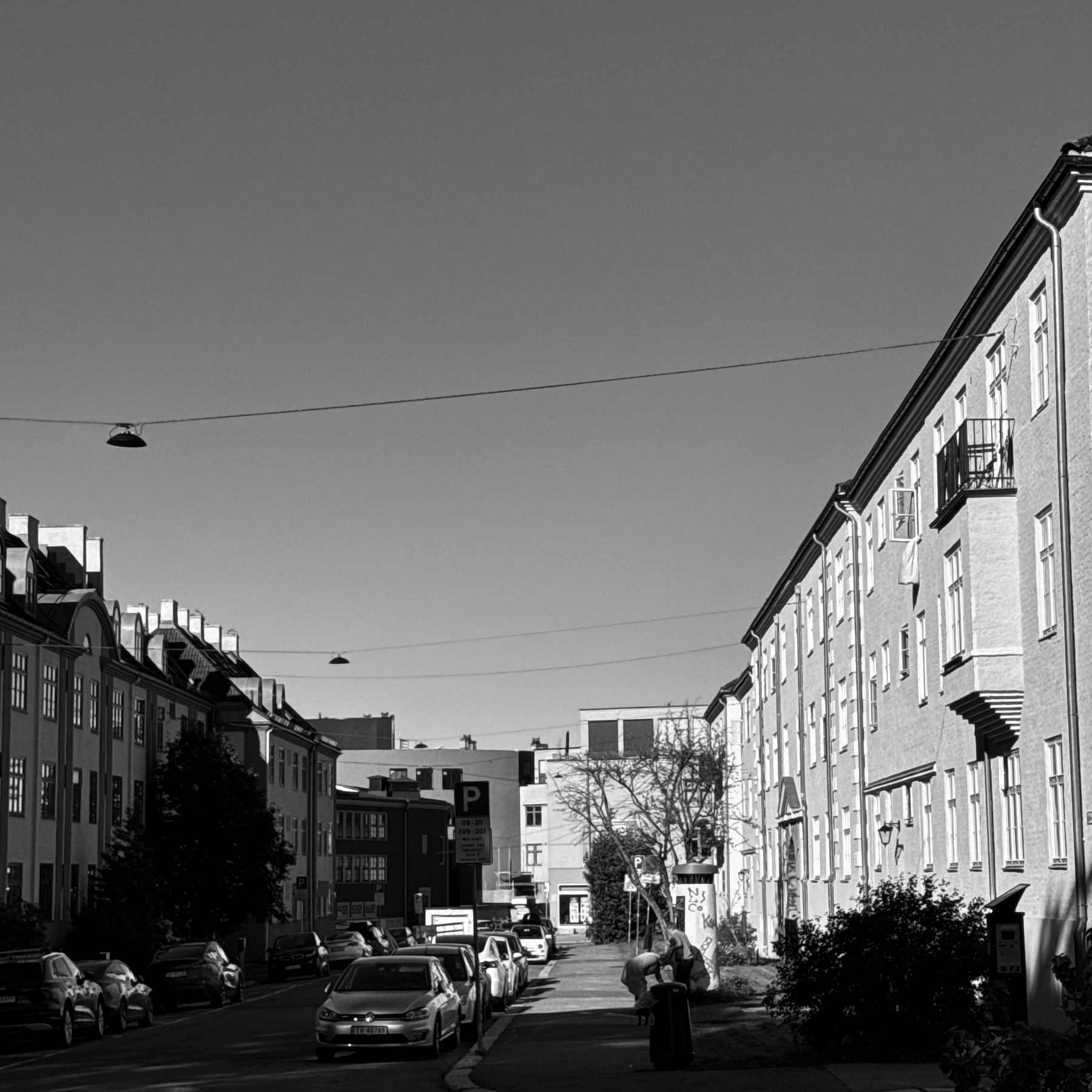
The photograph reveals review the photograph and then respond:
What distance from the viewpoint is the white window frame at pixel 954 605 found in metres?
24.3

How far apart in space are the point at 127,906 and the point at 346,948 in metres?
9.87

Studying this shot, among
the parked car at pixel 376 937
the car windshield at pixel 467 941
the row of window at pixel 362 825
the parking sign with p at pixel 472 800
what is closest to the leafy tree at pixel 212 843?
the parked car at pixel 376 937

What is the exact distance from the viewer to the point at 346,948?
177 ft

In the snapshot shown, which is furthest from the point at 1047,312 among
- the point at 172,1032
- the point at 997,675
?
the point at 172,1032

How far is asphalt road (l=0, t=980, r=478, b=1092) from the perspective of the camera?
17641 millimetres

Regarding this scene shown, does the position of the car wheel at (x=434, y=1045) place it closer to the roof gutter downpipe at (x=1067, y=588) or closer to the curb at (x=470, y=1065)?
the curb at (x=470, y=1065)

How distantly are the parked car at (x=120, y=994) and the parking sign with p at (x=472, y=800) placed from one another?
10.1m

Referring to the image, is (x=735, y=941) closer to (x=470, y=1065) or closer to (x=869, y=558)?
(x=869, y=558)

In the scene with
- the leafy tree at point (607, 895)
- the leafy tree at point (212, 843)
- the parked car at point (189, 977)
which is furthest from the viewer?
the leafy tree at point (607, 895)

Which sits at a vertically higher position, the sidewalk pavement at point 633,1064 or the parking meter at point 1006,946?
the parking meter at point 1006,946

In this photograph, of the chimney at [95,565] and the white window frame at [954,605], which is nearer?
the white window frame at [954,605]

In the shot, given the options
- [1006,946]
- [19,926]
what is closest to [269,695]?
[19,926]

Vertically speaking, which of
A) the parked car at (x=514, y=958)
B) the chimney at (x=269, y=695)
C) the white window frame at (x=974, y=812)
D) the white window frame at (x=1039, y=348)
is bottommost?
the parked car at (x=514, y=958)

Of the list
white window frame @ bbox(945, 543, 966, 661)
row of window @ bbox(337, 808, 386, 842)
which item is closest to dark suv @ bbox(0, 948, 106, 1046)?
white window frame @ bbox(945, 543, 966, 661)
